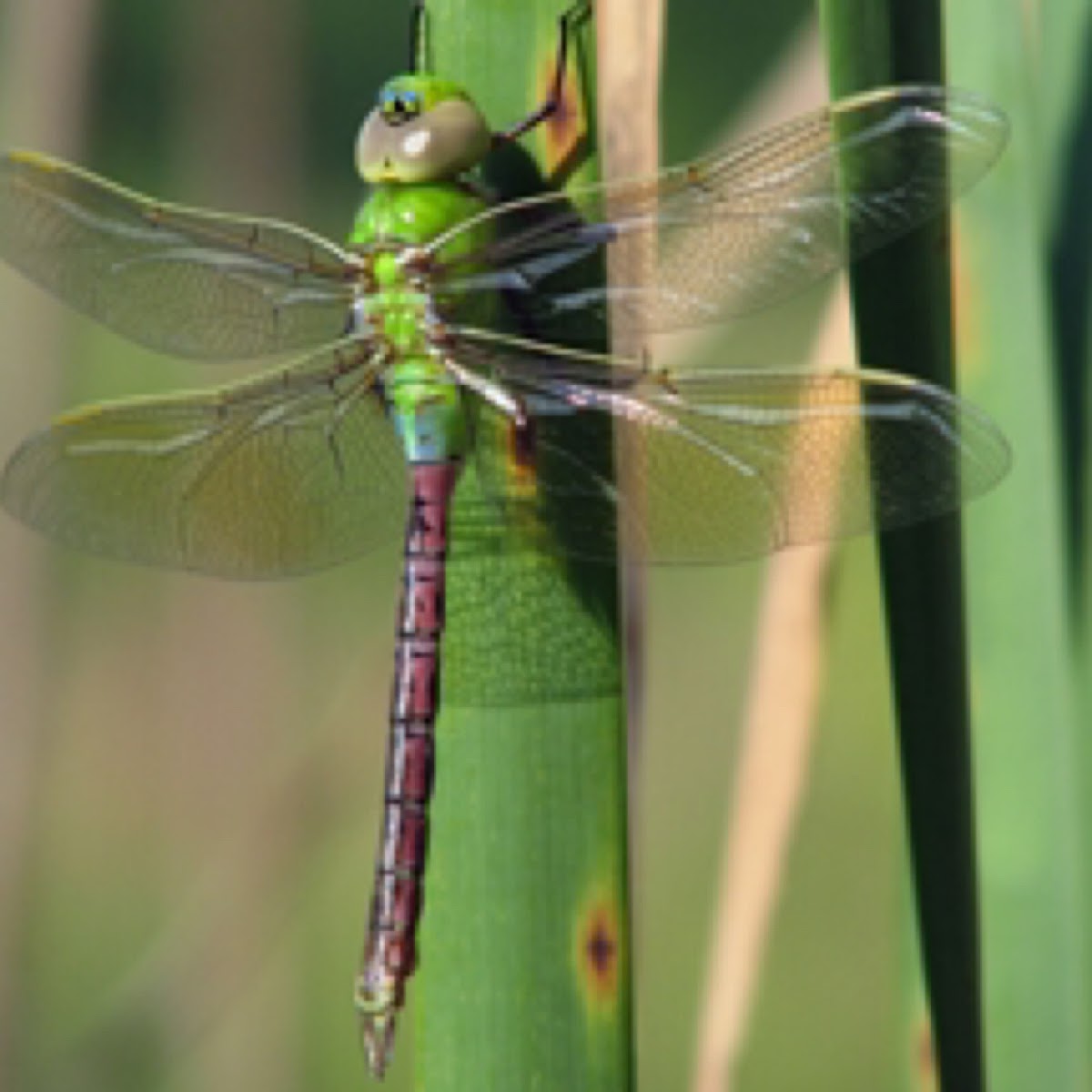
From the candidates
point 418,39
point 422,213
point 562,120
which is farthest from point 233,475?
point 562,120

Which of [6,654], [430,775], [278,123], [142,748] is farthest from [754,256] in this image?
[142,748]

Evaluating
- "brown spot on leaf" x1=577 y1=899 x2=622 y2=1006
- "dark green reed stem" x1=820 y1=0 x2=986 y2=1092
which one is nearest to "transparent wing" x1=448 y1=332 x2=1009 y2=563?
"dark green reed stem" x1=820 y1=0 x2=986 y2=1092

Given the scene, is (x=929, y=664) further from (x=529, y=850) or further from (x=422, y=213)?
(x=422, y=213)

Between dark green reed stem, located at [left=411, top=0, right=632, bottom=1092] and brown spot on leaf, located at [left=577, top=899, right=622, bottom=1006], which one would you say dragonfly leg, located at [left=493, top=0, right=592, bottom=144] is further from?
brown spot on leaf, located at [left=577, top=899, right=622, bottom=1006]

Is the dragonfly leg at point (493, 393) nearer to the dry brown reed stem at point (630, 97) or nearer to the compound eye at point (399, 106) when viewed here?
the dry brown reed stem at point (630, 97)

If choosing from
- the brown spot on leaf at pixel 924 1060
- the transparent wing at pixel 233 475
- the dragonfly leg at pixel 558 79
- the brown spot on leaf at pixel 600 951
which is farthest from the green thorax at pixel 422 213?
the brown spot on leaf at pixel 924 1060

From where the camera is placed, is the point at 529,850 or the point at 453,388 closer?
the point at 529,850
